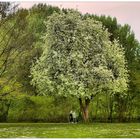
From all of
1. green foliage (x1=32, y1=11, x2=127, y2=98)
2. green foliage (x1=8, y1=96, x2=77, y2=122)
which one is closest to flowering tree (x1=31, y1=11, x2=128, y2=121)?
green foliage (x1=32, y1=11, x2=127, y2=98)

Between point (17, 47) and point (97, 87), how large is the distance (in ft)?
43.3

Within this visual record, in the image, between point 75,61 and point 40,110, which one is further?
point 40,110

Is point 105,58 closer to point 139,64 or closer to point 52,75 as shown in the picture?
point 52,75

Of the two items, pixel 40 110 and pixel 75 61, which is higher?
pixel 75 61

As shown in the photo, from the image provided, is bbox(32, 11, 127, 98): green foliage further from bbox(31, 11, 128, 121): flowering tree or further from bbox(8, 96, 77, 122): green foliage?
bbox(8, 96, 77, 122): green foliage

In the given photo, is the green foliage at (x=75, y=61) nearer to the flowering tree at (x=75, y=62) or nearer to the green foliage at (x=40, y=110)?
the flowering tree at (x=75, y=62)

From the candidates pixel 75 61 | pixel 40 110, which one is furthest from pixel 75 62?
pixel 40 110

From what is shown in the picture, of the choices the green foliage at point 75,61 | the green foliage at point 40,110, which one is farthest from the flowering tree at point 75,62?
the green foliage at point 40,110

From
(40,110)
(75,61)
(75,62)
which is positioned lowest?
(40,110)

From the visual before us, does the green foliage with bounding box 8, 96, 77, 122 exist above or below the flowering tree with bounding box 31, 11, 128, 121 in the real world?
below

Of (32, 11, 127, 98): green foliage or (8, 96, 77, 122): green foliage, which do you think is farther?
(8, 96, 77, 122): green foliage

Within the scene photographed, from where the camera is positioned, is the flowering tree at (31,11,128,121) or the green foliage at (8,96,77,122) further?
the green foliage at (8,96,77,122)

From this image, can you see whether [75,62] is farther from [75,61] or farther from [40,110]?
Answer: [40,110]

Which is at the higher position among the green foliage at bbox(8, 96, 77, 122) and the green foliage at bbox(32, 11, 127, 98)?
the green foliage at bbox(32, 11, 127, 98)
